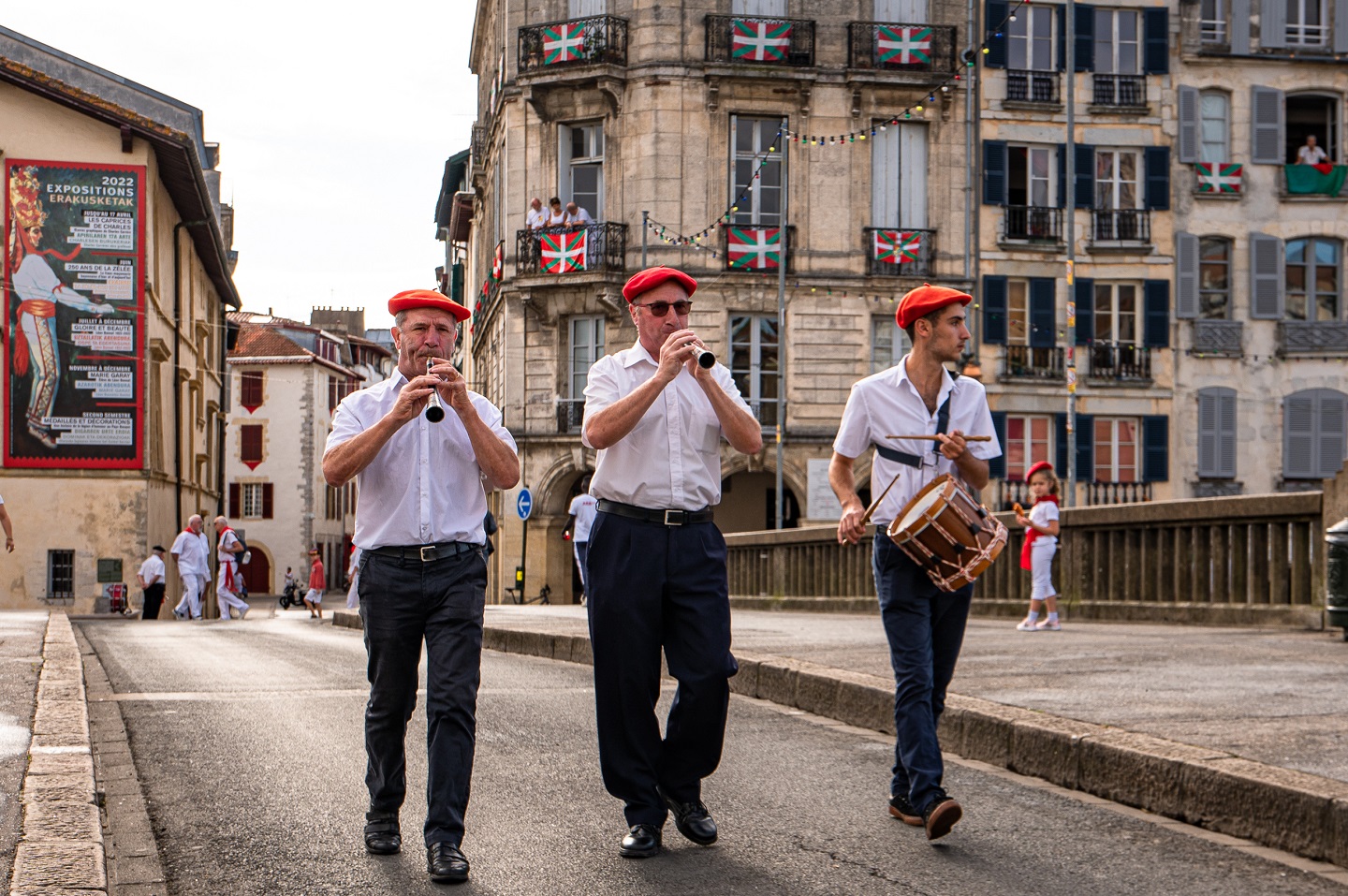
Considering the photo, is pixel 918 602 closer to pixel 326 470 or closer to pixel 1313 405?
pixel 326 470

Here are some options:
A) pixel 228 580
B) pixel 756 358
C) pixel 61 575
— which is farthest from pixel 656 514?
pixel 756 358

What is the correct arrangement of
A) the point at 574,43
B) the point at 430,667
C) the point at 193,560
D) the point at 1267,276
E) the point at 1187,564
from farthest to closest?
the point at 1267,276 → the point at 574,43 → the point at 193,560 → the point at 1187,564 → the point at 430,667

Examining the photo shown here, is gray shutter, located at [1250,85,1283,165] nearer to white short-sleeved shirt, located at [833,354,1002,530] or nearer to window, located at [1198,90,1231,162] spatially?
window, located at [1198,90,1231,162]

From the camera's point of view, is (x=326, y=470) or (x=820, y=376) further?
(x=820, y=376)

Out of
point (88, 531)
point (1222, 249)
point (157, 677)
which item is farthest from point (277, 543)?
point (157, 677)

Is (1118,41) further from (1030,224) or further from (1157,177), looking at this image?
(1030,224)

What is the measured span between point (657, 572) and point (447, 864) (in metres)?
1.14

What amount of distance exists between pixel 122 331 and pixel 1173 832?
104 ft

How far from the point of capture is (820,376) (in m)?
37.3

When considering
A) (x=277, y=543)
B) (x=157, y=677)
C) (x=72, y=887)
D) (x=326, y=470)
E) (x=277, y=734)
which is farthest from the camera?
(x=277, y=543)

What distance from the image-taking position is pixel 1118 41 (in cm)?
3859

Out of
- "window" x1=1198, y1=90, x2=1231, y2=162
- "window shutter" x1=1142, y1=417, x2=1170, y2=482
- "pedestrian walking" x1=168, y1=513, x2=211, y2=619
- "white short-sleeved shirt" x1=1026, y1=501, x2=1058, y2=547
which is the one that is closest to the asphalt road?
"white short-sleeved shirt" x1=1026, y1=501, x2=1058, y2=547

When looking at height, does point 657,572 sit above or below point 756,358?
below

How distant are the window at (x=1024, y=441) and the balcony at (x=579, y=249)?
9.40 meters
